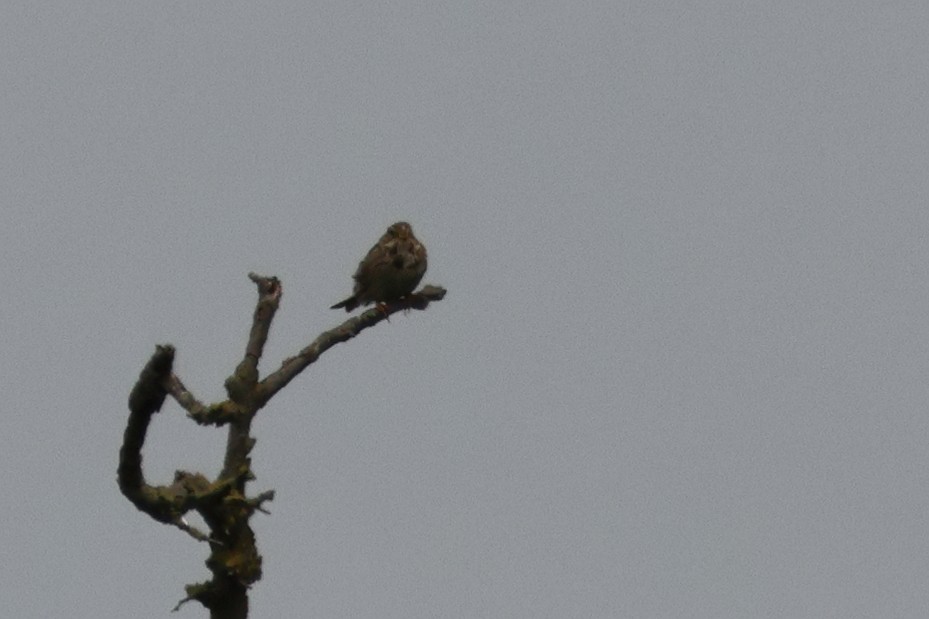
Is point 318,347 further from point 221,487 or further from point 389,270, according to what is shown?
point 389,270

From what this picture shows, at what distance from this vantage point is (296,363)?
10391 mm

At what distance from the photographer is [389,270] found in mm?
14930

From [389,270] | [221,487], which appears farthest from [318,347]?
[389,270]

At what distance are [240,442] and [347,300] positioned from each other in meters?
6.02

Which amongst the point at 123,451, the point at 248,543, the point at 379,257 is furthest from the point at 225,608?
the point at 379,257

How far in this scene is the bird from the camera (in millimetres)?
14875

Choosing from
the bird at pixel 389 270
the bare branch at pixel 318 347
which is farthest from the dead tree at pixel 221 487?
the bird at pixel 389 270

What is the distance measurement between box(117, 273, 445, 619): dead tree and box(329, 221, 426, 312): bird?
4.48 m

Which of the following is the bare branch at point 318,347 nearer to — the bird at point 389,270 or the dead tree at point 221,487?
the dead tree at point 221,487

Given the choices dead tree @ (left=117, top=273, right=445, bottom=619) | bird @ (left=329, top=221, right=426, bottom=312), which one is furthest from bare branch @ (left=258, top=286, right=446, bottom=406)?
bird @ (left=329, top=221, right=426, bottom=312)

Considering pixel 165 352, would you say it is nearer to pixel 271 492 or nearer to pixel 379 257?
pixel 271 492

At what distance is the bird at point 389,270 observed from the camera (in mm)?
14875

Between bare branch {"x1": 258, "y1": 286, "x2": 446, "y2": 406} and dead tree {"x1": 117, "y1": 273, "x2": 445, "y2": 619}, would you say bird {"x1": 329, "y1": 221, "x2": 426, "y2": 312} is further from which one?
dead tree {"x1": 117, "y1": 273, "x2": 445, "y2": 619}

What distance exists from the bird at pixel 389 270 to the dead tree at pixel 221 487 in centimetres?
448
